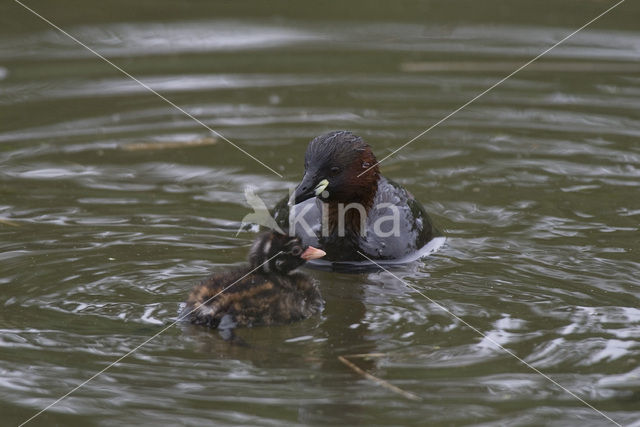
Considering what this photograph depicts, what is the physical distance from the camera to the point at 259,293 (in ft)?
22.0

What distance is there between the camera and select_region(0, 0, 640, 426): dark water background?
5938mm

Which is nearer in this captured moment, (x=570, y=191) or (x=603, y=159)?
(x=570, y=191)

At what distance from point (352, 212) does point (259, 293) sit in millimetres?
1810

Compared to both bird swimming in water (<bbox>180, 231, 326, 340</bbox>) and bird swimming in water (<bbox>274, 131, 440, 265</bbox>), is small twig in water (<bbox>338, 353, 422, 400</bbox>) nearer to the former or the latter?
bird swimming in water (<bbox>180, 231, 326, 340</bbox>)

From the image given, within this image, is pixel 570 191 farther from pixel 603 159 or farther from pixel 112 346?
pixel 112 346

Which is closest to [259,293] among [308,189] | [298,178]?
[308,189]

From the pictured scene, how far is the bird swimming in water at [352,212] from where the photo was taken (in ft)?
26.5

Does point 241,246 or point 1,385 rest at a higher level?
point 241,246

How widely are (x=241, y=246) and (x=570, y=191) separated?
3046 millimetres

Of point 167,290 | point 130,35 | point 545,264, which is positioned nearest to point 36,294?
point 167,290

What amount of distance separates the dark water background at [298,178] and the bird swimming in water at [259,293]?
125 mm

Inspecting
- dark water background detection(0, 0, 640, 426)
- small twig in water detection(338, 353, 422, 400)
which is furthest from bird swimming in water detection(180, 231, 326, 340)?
small twig in water detection(338, 353, 422, 400)

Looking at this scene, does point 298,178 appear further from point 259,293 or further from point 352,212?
point 259,293

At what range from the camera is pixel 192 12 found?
14.5m
